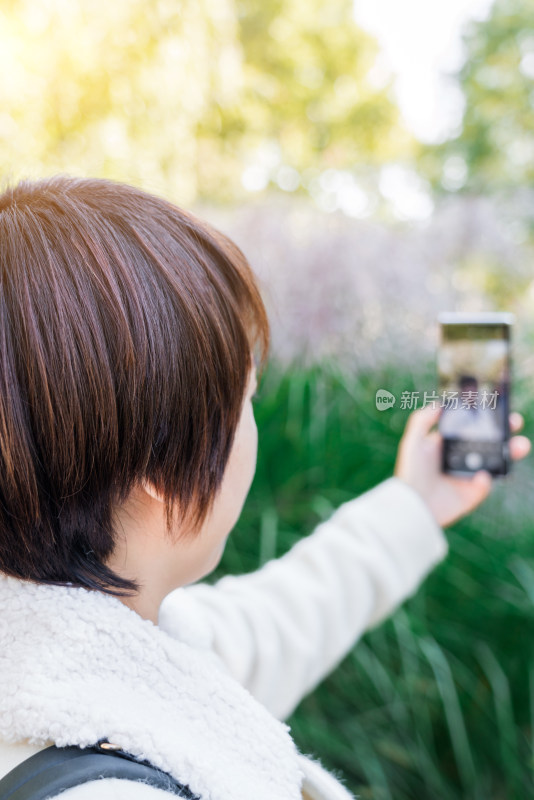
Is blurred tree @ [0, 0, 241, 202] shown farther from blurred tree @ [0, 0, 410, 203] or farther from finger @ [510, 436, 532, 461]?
finger @ [510, 436, 532, 461]

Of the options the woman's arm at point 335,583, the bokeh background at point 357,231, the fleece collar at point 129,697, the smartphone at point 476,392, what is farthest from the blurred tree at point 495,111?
the fleece collar at point 129,697

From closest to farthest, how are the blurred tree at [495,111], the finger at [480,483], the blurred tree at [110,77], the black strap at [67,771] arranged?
the black strap at [67,771]
the finger at [480,483]
the blurred tree at [495,111]
the blurred tree at [110,77]

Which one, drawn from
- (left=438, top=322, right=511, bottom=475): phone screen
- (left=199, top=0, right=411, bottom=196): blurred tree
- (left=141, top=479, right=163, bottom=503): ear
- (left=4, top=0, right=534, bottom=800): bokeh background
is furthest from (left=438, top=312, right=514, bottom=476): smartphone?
(left=199, top=0, right=411, bottom=196): blurred tree

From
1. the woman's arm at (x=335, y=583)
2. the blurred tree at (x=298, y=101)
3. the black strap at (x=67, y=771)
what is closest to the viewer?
the black strap at (x=67, y=771)

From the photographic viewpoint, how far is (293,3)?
204 centimetres

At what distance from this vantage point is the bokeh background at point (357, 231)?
114 centimetres

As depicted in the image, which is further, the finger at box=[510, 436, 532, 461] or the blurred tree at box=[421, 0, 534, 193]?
the blurred tree at box=[421, 0, 534, 193]

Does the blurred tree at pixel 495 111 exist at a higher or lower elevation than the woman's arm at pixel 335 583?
higher

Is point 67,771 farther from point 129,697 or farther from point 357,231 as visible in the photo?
point 357,231

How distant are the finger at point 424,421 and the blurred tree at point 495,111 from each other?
1.05 meters

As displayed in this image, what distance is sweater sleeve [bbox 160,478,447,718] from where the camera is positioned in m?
0.74

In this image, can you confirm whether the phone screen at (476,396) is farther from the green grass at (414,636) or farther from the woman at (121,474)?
the woman at (121,474)

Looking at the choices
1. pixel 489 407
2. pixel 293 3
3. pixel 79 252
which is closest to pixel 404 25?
pixel 293 3

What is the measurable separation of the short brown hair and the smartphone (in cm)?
44
